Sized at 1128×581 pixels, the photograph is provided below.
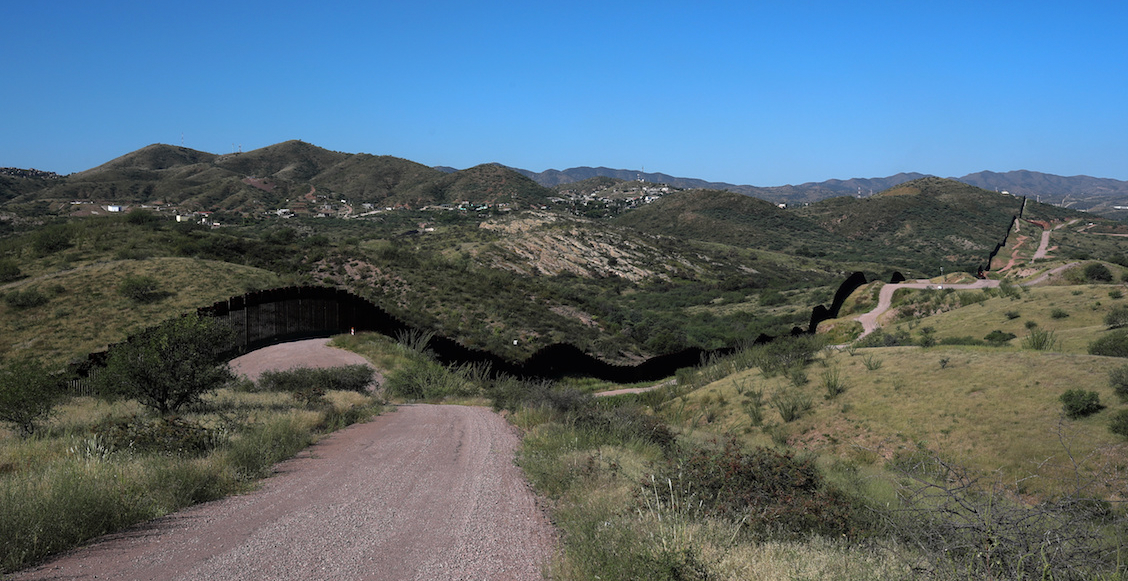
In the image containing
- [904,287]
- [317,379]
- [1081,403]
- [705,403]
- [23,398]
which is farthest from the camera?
[904,287]

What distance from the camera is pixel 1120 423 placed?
10508 millimetres

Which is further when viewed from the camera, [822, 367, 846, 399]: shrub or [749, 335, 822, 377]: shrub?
[749, 335, 822, 377]: shrub

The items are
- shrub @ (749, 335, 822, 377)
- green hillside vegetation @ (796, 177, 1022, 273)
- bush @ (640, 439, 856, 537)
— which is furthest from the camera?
green hillside vegetation @ (796, 177, 1022, 273)

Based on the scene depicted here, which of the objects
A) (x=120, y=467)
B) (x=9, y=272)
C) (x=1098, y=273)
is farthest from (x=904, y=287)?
(x=9, y=272)

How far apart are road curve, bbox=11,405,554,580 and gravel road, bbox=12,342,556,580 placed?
0.01 meters

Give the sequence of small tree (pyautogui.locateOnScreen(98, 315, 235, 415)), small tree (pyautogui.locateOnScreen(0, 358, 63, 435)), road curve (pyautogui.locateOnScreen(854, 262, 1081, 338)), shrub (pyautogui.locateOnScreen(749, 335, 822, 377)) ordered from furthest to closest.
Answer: road curve (pyautogui.locateOnScreen(854, 262, 1081, 338))
shrub (pyautogui.locateOnScreen(749, 335, 822, 377))
small tree (pyautogui.locateOnScreen(98, 315, 235, 415))
small tree (pyautogui.locateOnScreen(0, 358, 63, 435))

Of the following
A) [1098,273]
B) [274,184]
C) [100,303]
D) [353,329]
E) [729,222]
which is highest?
[274,184]

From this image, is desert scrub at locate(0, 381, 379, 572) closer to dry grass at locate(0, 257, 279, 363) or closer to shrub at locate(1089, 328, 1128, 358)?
dry grass at locate(0, 257, 279, 363)

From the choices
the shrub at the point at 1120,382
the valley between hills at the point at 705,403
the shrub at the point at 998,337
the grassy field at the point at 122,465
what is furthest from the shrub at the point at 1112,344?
the grassy field at the point at 122,465

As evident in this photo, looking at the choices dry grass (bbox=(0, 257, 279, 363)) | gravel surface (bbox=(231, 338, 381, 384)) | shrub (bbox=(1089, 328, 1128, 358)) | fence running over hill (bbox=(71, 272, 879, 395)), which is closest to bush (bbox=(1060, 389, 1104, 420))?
shrub (bbox=(1089, 328, 1128, 358))

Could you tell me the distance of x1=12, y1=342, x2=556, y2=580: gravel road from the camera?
484 cm

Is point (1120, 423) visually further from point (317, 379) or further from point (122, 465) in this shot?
point (317, 379)

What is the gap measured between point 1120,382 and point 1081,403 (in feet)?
2.94

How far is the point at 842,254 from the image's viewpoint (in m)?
104
